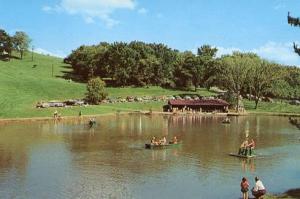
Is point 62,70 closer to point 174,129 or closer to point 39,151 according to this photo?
point 174,129

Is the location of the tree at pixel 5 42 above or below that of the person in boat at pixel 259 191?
above

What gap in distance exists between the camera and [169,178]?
4947cm

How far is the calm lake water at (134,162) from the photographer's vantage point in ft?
147

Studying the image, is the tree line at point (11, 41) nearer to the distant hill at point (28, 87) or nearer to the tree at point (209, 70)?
the distant hill at point (28, 87)

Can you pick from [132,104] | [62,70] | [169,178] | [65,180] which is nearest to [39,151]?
[65,180]

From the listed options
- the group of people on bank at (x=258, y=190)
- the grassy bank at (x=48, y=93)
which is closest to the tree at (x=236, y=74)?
the grassy bank at (x=48, y=93)

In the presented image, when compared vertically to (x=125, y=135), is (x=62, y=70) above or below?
above

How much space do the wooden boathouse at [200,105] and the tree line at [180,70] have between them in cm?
1537

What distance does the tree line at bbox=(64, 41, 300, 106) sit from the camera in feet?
514

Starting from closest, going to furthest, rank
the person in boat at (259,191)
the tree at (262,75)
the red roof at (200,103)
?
the person in boat at (259,191), the red roof at (200,103), the tree at (262,75)

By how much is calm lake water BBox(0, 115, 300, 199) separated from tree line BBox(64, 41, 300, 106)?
205 ft

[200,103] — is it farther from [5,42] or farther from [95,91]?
[5,42]

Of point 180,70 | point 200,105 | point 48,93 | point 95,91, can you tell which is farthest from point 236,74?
point 48,93

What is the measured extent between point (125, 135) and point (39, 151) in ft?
66.9
